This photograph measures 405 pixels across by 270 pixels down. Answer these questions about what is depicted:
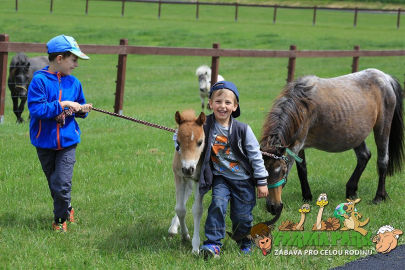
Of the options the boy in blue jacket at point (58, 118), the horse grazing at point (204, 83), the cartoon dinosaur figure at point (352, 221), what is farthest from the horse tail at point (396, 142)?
the horse grazing at point (204, 83)

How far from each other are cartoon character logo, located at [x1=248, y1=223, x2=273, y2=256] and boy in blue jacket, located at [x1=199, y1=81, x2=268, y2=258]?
79mm

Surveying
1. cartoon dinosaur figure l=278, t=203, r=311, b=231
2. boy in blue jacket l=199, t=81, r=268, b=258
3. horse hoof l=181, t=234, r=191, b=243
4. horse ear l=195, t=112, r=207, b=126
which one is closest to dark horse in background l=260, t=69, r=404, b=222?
cartoon dinosaur figure l=278, t=203, r=311, b=231

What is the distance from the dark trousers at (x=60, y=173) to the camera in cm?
544

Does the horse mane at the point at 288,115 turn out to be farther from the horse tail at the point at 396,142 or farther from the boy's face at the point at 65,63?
the boy's face at the point at 65,63

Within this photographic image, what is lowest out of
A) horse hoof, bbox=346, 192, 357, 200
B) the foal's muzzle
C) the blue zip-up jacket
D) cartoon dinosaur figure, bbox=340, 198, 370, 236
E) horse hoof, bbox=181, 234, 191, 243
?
horse hoof, bbox=181, 234, 191, 243

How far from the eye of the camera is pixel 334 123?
718cm

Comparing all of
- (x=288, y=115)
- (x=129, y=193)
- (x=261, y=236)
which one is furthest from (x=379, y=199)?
(x=129, y=193)

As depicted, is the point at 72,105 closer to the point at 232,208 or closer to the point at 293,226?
the point at 232,208

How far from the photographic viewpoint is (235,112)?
5074 mm

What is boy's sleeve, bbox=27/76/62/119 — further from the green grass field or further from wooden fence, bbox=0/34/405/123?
wooden fence, bbox=0/34/405/123

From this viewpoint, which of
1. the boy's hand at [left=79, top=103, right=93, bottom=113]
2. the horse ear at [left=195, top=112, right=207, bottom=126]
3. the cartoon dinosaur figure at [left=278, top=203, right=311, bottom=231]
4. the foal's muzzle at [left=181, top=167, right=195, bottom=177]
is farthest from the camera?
the cartoon dinosaur figure at [left=278, top=203, right=311, bottom=231]

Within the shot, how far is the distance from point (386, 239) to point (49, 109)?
3.31m

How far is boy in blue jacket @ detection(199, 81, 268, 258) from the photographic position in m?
4.87

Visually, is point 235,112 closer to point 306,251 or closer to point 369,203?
point 306,251
